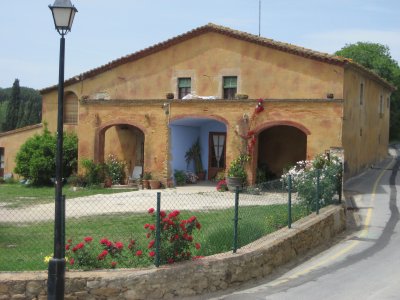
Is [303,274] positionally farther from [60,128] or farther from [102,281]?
[60,128]

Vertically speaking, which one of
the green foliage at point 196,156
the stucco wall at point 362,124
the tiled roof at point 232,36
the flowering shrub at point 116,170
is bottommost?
the flowering shrub at point 116,170

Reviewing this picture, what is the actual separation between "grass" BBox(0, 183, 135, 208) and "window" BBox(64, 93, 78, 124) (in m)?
5.51

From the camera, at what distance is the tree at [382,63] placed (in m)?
50.2

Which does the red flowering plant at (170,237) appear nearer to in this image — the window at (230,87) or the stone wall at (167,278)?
the stone wall at (167,278)

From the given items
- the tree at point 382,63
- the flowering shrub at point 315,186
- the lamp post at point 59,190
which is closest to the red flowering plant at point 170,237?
the lamp post at point 59,190

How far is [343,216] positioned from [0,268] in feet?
30.4

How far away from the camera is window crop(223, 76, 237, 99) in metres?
25.6

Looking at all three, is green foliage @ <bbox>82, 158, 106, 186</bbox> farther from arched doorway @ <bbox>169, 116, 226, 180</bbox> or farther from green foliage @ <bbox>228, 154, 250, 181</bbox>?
green foliage @ <bbox>228, 154, 250, 181</bbox>

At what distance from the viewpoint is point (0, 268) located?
29.2 ft

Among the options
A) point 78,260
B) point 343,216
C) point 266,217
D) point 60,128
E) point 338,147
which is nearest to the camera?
point 60,128

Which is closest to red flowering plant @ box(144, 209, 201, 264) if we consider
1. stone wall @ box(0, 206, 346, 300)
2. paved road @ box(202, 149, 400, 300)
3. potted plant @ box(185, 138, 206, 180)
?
stone wall @ box(0, 206, 346, 300)

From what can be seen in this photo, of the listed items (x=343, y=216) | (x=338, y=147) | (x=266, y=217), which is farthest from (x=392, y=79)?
(x=266, y=217)

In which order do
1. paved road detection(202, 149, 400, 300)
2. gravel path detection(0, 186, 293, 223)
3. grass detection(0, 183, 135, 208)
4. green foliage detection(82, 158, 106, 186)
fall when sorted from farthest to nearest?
green foliage detection(82, 158, 106, 186)
grass detection(0, 183, 135, 208)
gravel path detection(0, 186, 293, 223)
paved road detection(202, 149, 400, 300)

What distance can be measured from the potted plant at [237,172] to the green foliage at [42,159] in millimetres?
9229
